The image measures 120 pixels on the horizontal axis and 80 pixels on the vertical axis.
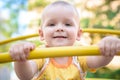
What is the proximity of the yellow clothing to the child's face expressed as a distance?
0.24 feet

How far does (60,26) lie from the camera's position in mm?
1233

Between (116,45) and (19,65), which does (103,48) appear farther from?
(19,65)

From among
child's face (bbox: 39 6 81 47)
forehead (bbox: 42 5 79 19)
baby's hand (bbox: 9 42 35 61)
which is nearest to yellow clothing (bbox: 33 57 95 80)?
child's face (bbox: 39 6 81 47)

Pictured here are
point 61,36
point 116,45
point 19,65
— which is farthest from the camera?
point 61,36

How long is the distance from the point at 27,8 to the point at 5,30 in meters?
0.42

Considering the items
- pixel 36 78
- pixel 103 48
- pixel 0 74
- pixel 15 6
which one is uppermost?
pixel 15 6

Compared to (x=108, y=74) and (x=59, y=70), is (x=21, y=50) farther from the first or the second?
(x=108, y=74)

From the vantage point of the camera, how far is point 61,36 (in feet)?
3.97

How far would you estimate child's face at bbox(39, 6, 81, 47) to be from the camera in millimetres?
1222

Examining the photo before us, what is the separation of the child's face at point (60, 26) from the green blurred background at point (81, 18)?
251 cm

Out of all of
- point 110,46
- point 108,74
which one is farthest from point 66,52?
point 108,74

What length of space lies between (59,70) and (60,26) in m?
0.16

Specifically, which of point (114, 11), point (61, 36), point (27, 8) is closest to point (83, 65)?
point (61, 36)

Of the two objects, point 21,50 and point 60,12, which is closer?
point 21,50
